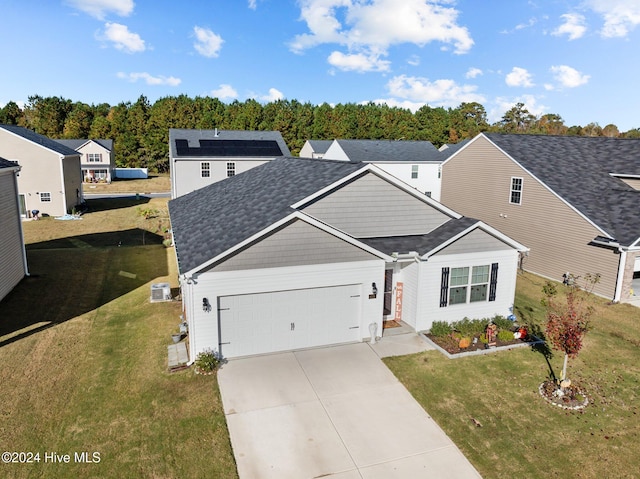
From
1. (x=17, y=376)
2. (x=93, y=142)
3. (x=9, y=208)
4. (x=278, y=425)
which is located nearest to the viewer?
(x=278, y=425)

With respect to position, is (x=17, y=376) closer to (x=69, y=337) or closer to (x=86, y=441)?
(x=69, y=337)

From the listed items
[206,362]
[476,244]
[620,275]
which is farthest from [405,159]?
[206,362]

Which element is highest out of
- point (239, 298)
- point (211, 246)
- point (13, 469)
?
point (211, 246)

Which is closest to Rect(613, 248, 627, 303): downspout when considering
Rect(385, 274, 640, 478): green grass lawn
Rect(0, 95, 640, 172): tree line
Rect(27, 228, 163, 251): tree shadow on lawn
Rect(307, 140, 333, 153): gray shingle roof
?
Rect(385, 274, 640, 478): green grass lawn

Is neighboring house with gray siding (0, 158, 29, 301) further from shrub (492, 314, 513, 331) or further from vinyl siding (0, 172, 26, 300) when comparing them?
shrub (492, 314, 513, 331)

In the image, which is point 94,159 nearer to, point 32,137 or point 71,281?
point 32,137

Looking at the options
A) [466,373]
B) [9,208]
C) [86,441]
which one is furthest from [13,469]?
[9,208]
